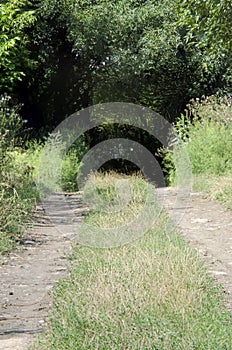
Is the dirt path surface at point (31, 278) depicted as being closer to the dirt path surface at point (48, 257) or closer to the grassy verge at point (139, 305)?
the dirt path surface at point (48, 257)

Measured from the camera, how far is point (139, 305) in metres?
3.48

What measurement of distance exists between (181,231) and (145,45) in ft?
37.5

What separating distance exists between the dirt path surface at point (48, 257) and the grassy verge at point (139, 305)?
165 mm

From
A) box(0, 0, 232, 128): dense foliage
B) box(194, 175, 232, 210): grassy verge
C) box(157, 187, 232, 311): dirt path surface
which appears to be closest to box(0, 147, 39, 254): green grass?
box(157, 187, 232, 311): dirt path surface

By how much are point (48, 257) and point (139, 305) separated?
2.60 meters

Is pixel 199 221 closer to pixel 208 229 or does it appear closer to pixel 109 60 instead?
pixel 208 229

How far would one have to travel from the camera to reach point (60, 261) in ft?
18.8

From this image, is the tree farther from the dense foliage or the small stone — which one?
the small stone

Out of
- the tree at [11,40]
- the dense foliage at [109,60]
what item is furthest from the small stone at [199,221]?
the dense foliage at [109,60]

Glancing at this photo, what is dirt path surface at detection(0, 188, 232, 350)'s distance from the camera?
382 cm

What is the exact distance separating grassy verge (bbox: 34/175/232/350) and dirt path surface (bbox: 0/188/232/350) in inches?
6.5


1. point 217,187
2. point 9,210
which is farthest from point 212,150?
point 9,210

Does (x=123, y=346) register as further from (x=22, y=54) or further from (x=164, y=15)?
(x=164, y=15)

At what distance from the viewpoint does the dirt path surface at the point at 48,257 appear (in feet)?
12.5
